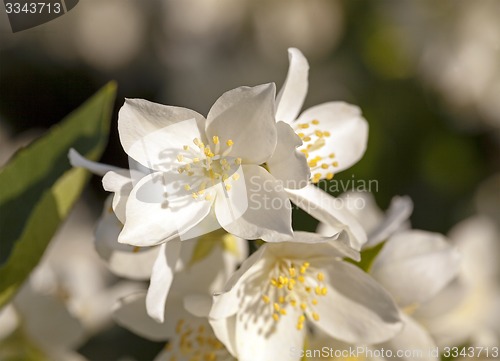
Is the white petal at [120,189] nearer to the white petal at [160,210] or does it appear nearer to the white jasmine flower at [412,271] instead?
the white petal at [160,210]

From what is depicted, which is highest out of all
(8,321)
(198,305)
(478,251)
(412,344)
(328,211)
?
(328,211)

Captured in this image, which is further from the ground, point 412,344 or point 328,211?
point 328,211

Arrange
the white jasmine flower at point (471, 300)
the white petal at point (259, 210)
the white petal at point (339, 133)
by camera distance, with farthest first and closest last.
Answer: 1. the white jasmine flower at point (471, 300)
2. the white petal at point (339, 133)
3. the white petal at point (259, 210)

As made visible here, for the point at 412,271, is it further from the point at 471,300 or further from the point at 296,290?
the point at 471,300

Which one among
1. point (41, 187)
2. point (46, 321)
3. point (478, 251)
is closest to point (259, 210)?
point (41, 187)

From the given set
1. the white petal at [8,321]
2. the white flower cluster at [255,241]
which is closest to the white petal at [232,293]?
the white flower cluster at [255,241]

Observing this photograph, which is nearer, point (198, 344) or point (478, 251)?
point (198, 344)

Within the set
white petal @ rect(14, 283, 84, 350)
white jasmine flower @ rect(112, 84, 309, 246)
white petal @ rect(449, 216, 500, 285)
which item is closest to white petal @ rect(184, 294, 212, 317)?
white jasmine flower @ rect(112, 84, 309, 246)
